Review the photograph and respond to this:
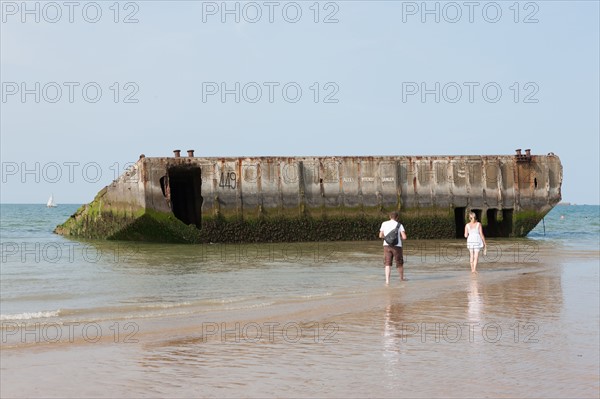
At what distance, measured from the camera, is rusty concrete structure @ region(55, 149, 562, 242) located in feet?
82.3

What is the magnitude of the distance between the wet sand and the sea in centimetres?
2

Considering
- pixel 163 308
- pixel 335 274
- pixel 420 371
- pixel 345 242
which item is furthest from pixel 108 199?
pixel 420 371

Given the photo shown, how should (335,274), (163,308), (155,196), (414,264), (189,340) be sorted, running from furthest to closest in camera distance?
(155,196) < (414,264) < (335,274) < (163,308) < (189,340)

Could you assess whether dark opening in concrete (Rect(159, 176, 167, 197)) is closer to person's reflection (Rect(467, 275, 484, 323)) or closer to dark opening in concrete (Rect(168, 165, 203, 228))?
dark opening in concrete (Rect(168, 165, 203, 228))

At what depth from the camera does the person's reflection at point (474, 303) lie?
1003 cm

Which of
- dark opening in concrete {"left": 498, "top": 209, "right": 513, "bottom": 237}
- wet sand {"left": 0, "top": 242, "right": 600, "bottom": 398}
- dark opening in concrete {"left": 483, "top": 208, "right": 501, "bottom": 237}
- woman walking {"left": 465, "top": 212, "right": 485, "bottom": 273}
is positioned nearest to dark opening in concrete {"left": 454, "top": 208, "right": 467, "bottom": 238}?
dark opening in concrete {"left": 483, "top": 208, "right": 501, "bottom": 237}

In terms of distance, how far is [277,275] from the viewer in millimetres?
16438

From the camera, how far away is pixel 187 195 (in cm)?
2830

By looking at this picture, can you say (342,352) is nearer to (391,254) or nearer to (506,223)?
(391,254)

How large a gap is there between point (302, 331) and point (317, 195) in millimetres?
16689

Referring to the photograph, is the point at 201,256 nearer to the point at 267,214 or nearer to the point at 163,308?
the point at 267,214

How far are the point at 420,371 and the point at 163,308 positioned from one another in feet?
18.5

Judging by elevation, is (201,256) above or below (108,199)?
below

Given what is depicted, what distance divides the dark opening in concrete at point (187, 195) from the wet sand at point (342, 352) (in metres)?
15.1
